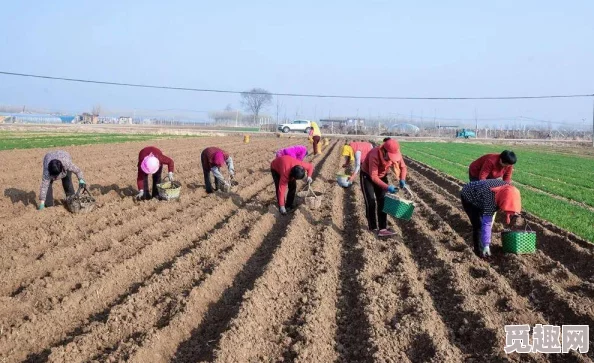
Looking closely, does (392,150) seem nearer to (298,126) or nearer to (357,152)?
(357,152)

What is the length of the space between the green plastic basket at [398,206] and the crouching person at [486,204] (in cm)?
91

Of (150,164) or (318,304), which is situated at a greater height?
(150,164)

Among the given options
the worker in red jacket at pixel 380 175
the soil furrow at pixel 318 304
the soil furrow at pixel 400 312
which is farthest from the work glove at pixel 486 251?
the soil furrow at pixel 318 304

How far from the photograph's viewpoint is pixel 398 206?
750cm

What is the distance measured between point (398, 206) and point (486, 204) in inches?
54.4

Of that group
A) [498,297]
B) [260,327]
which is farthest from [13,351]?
[498,297]

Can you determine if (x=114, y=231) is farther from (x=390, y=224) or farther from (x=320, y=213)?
(x=390, y=224)

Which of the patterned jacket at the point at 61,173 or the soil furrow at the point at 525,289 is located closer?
the soil furrow at the point at 525,289

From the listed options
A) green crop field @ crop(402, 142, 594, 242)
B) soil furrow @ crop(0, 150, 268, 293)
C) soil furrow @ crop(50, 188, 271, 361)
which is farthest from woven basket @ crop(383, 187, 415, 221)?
soil furrow @ crop(0, 150, 268, 293)

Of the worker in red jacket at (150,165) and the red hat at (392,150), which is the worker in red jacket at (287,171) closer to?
the red hat at (392,150)

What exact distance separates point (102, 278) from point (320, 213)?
4738mm

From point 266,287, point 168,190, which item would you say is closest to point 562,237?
point 266,287

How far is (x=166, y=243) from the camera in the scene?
7266 mm

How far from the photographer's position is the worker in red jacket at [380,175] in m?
7.44
